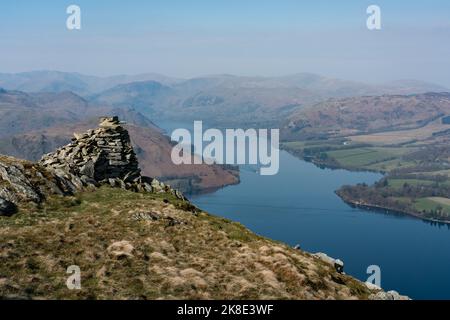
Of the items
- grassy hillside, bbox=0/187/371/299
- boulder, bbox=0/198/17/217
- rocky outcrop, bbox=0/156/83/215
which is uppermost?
rocky outcrop, bbox=0/156/83/215

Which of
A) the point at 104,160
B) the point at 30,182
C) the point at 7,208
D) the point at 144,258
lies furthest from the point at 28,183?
the point at 144,258

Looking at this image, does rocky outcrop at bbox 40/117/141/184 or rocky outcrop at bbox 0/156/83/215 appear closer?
rocky outcrop at bbox 0/156/83/215

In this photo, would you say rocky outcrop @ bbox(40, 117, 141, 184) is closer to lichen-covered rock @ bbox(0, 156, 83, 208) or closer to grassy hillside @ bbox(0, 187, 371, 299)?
lichen-covered rock @ bbox(0, 156, 83, 208)

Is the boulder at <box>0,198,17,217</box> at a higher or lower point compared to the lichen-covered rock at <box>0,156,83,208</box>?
lower

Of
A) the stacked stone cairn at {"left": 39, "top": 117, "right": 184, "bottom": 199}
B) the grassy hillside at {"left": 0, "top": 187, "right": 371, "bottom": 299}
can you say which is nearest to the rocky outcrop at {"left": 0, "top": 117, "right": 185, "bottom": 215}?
the stacked stone cairn at {"left": 39, "top": 117, "right": 184, "bottom": 199}

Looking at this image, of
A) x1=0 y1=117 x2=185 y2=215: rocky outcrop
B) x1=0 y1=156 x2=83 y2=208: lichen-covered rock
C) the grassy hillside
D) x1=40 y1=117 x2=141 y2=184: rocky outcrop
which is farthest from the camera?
x1=40 y1=117 x2=141 y2=184: rocky outcrop

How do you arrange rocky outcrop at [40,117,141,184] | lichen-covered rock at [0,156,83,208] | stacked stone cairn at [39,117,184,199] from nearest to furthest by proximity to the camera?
lichen-covered rock at [0,156,83,208] → stacked stone cairn at [39,117,184,199] → rocky outcrop at [40,117,141,184]
